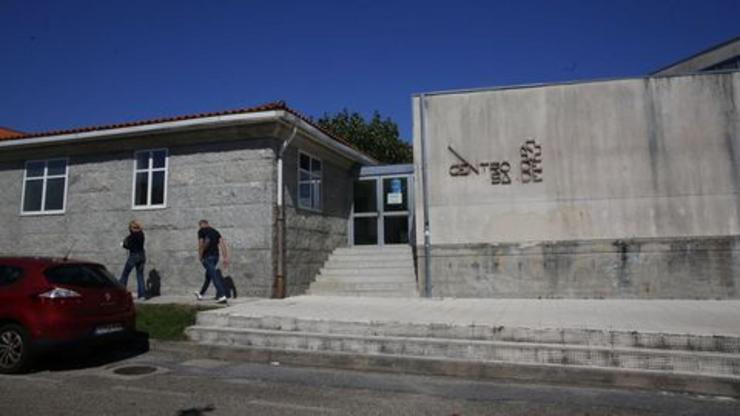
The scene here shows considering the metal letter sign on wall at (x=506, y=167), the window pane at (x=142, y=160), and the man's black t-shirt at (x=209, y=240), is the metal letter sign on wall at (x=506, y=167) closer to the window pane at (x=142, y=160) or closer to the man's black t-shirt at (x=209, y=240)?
the man's black t-shirt at (x=209, y=240)

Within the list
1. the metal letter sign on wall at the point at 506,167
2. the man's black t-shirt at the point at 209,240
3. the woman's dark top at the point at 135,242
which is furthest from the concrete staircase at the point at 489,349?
the metal letter sign on wall at the point at 506,167

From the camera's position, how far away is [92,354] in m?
8.66

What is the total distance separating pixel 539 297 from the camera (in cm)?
1179

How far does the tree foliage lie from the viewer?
31.2m

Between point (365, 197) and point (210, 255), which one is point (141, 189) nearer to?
point (210, 255)

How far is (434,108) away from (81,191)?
9524mm

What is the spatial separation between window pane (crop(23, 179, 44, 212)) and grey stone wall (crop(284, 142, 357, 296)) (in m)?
7.44

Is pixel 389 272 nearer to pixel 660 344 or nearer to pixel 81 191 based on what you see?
pixel 660 344

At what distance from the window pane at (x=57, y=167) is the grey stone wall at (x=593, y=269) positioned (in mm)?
10003

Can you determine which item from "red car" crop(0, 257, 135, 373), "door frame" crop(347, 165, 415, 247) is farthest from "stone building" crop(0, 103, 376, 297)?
"red car" crop(0, 257, 135, 373)

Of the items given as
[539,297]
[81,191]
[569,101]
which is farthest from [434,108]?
[81,191]

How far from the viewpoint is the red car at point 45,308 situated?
710 cm

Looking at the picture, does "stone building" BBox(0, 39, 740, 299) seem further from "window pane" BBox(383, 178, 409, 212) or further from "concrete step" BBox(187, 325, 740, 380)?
→ "concrete step" BBox(187, 325, 740, 380)

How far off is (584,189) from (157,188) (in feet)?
34.1
